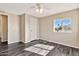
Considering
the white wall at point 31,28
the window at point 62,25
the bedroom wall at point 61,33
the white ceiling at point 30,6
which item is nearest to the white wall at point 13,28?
the white wall at point 31,28

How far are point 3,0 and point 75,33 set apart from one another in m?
4.20

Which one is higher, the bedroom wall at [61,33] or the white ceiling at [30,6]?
the white ceiling at [30,6]

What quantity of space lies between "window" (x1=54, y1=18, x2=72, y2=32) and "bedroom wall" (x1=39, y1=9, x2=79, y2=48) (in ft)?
0.87

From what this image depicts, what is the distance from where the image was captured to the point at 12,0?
2.86 m

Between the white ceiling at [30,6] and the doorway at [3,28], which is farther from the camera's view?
the doorway at [3,28]

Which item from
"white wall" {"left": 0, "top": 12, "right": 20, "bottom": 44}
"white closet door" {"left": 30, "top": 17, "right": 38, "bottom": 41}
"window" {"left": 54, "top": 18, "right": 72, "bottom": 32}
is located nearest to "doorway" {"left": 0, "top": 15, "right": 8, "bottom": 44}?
"white wall" {"left": 0, "top": 12, "right": 20, "bottom": 44}

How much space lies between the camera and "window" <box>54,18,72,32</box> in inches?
179

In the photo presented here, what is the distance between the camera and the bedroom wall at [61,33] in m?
4.05

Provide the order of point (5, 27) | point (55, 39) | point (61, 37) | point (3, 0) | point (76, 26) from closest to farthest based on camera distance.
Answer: point (3, 0) → point (76, 26) → point (61, 37) → point (55, 39) → point (5, 27)

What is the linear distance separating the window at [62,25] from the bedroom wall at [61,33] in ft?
0.87

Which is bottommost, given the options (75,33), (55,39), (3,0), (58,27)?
(55,39)

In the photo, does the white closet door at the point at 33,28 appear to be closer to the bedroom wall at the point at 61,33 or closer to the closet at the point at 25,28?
the closet at the point at 25,28

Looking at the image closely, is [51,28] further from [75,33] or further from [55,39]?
[75,33]

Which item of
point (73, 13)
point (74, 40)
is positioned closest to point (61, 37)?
point (74, 40)
